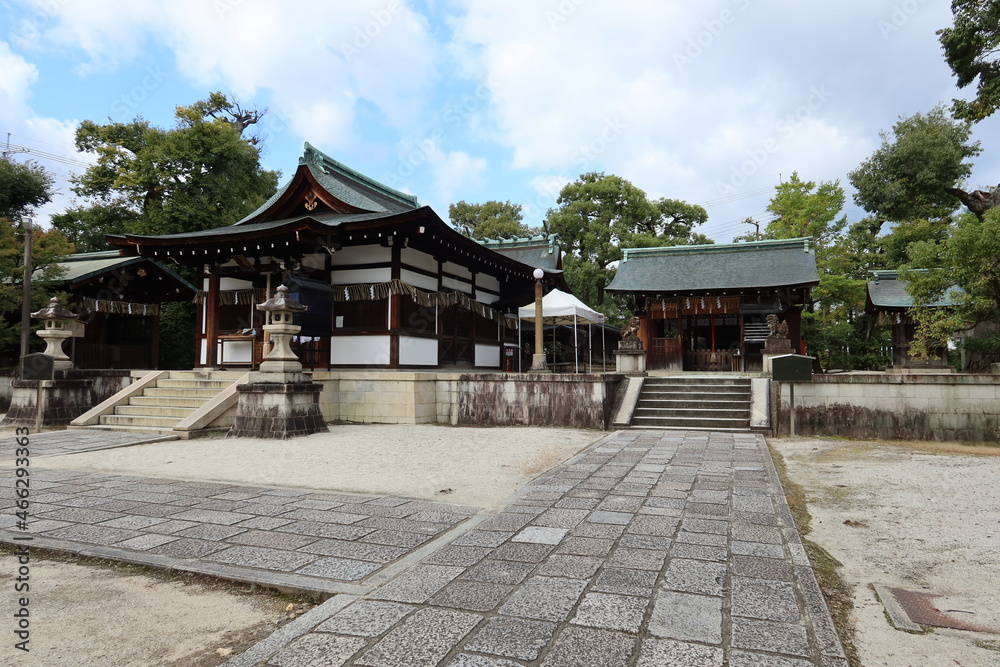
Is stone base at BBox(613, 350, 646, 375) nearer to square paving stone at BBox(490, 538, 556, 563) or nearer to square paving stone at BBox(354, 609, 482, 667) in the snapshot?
square paving stone at BBox(490, 538, 556, 563)

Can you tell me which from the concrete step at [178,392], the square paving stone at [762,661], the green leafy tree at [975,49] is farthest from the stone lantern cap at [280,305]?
the green leafy tree at [975,49]

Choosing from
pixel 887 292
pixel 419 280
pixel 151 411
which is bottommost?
pixel 151 411

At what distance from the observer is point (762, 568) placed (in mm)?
3361

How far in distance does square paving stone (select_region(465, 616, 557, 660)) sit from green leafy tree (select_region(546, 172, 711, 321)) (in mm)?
23639

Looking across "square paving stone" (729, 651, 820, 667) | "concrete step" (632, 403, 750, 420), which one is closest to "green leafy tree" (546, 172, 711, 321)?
"concrete step" (632, 403, 750, 420)

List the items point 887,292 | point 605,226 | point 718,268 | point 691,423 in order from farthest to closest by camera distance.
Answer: point 605,226 → point 887,292 → point 718,268 → point 691,423

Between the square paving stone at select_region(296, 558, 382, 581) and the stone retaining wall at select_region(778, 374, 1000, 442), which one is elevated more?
the stone retaining wall at select_region(778, 374, 1000, 442)

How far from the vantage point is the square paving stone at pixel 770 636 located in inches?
94.3

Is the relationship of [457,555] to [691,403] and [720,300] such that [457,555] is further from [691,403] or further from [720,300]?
[720,300]

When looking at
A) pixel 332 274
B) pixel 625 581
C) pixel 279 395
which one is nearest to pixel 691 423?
pixel 279 395

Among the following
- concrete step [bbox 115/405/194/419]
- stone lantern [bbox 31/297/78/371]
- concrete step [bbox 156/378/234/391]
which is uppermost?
stone lantern [bbox 31/297/78/371]

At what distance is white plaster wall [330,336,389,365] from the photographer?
12750mm

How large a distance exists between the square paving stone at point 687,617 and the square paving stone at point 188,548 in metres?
2.86

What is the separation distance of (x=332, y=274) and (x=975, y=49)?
1979cm
